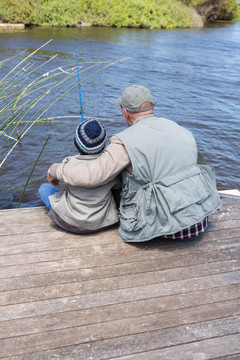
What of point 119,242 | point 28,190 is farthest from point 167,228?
point 28,190

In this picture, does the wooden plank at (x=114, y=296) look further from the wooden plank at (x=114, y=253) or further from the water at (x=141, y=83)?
the water at (x=141, y=83)

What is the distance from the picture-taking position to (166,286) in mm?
2205

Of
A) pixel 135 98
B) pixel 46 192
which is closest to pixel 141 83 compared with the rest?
pixel 46 192

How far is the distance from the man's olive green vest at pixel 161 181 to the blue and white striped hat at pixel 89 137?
0.45ft

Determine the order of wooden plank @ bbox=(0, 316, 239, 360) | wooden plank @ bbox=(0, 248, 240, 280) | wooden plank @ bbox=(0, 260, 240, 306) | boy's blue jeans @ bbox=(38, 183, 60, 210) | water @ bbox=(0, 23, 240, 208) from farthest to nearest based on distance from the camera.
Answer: water @ bbox=(0, 23, 240, 208) → boy's blue jeans @ bbox=(38, 183, 60, 210) → wooden plank @ bbox=(0, 248, 240, 280) → wooden plank @ bbox=(0, 260, 240, 306) → wooden plank @ bbox=(0, 316, 239, 360)

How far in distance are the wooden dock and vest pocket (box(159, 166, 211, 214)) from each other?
1.34 feet

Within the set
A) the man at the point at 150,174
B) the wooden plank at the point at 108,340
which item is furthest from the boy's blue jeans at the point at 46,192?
the wooden plank at the point at 108,340

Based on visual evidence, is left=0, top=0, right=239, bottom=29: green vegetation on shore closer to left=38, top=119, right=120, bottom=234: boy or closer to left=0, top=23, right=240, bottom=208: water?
left=0, top=23, right=240, bottom=208: water

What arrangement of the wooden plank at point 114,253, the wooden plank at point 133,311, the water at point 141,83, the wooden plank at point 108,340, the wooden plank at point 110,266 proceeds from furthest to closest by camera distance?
the water at point 141,83 < the wooden plank at point 114,253 < the wooden plank at point 110,266 < the wooden plank at point 133,311 < the wooden plank at point 108,340

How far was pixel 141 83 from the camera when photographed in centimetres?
990

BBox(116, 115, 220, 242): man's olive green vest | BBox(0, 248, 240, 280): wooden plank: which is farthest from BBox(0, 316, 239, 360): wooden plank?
BBox(116, 115, 220, 242): man's olive green vest

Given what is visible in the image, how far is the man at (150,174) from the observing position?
7.48 feet

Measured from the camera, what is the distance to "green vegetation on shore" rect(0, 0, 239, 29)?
17.5 metres

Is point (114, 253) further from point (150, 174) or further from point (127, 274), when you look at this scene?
point (150, 174)
